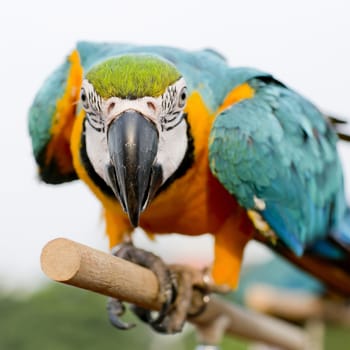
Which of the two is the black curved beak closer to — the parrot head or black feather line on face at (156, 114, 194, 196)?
the parrot head

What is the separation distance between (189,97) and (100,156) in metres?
0.24

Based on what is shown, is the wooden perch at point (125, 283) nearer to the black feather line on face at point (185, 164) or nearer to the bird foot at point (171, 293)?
the bird foot at point (171, 293)

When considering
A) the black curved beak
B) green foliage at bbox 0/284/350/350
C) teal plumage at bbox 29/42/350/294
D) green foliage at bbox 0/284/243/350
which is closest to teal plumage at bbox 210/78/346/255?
teal plumage at bbox 29/42/350/294

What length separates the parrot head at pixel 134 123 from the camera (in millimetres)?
1187

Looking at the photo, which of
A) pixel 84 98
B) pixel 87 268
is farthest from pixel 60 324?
pixel 87 268

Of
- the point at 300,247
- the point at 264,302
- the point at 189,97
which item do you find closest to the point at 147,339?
the point at 264,302

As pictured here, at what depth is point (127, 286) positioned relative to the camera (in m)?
1.20

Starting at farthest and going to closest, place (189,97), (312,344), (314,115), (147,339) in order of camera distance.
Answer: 1. (147,339)
2. (312,344)
3. (314,115)
4. (189,97)

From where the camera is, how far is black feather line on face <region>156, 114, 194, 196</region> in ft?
4.53

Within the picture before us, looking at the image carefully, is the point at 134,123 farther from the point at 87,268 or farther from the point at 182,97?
the point at 87,268

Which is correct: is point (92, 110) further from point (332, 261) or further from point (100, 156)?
point (332, 261)

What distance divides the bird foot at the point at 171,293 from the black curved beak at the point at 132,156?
297 mm

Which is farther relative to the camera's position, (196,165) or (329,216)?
(329,216)

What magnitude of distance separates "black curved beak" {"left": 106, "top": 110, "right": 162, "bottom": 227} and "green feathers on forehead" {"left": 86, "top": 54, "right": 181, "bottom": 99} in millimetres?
46
